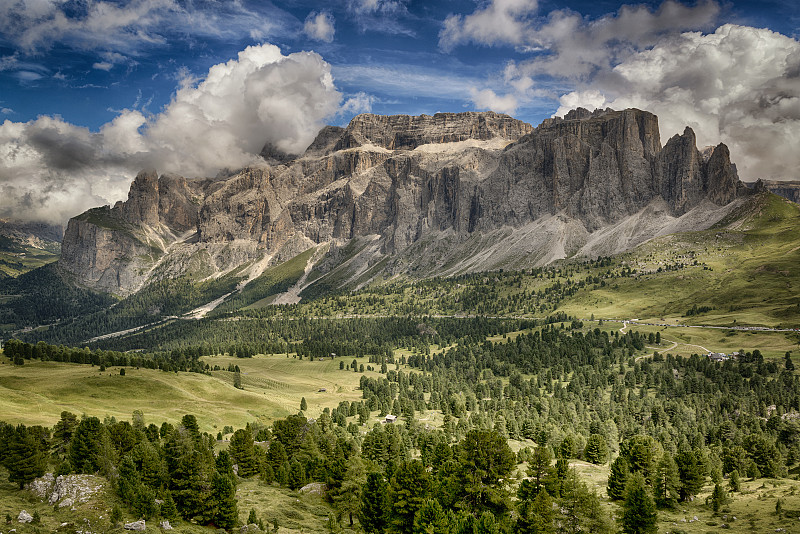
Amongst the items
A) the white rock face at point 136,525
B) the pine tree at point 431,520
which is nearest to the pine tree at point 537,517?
the pine tree at point 431,520

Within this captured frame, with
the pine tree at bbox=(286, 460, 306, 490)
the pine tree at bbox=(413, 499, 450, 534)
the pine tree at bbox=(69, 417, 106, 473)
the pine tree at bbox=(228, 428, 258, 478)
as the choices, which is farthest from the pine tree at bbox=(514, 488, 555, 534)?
the pine tree at bbox=(69, 417, 106, 473)

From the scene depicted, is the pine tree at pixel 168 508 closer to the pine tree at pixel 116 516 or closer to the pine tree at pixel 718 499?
the pine tree at pixel 116 516

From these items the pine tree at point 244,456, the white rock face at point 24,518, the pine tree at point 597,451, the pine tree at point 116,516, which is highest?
the white rock face at point 24,518

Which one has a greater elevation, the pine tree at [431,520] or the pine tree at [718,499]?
the pine tree at [431,520]

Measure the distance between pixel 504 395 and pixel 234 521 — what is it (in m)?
143

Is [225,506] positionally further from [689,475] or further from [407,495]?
[689,475]

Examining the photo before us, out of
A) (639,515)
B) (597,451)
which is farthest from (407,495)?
(597,451)

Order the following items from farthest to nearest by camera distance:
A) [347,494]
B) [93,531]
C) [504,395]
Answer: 1. [504,395]
2. [347,494]
3. [93,531]

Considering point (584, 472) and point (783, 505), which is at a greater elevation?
point (783, 505)

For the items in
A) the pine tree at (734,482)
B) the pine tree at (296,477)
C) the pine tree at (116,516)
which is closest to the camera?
the pine tree at (116,516)

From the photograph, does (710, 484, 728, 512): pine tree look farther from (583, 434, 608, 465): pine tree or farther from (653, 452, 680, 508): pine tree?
(583, 434, 608, 465): pine tree

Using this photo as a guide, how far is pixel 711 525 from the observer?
64.2m

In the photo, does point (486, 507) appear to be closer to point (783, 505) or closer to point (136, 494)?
point (783, 505)

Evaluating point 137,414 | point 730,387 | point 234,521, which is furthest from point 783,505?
point 730,387
